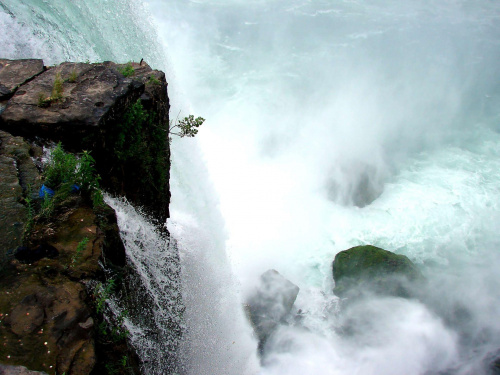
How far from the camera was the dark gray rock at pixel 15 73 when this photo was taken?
5207 mm

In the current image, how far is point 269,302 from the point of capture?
43.8 ft

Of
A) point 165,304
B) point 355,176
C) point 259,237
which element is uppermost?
point 165,304

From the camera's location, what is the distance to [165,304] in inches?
249

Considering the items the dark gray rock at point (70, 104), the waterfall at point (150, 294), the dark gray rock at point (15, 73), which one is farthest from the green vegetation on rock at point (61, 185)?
the dark gray rock at point (15, 73)

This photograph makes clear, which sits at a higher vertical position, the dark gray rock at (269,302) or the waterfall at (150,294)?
the waterfall at (150,294)

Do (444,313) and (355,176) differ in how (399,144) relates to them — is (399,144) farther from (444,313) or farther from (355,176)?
(444,313)

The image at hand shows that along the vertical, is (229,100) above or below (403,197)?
above

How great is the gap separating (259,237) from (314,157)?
7.64 m

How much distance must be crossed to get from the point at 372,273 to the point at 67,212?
1364 centimetres

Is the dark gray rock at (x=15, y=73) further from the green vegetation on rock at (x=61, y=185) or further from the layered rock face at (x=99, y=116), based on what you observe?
the green vegetation on rock at (x=61, y=185)

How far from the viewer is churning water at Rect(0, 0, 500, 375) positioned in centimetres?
1035

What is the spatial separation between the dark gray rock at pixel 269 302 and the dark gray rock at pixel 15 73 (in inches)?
398

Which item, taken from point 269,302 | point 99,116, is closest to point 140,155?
point 99,116

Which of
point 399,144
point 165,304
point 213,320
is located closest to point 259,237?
point 213,320
